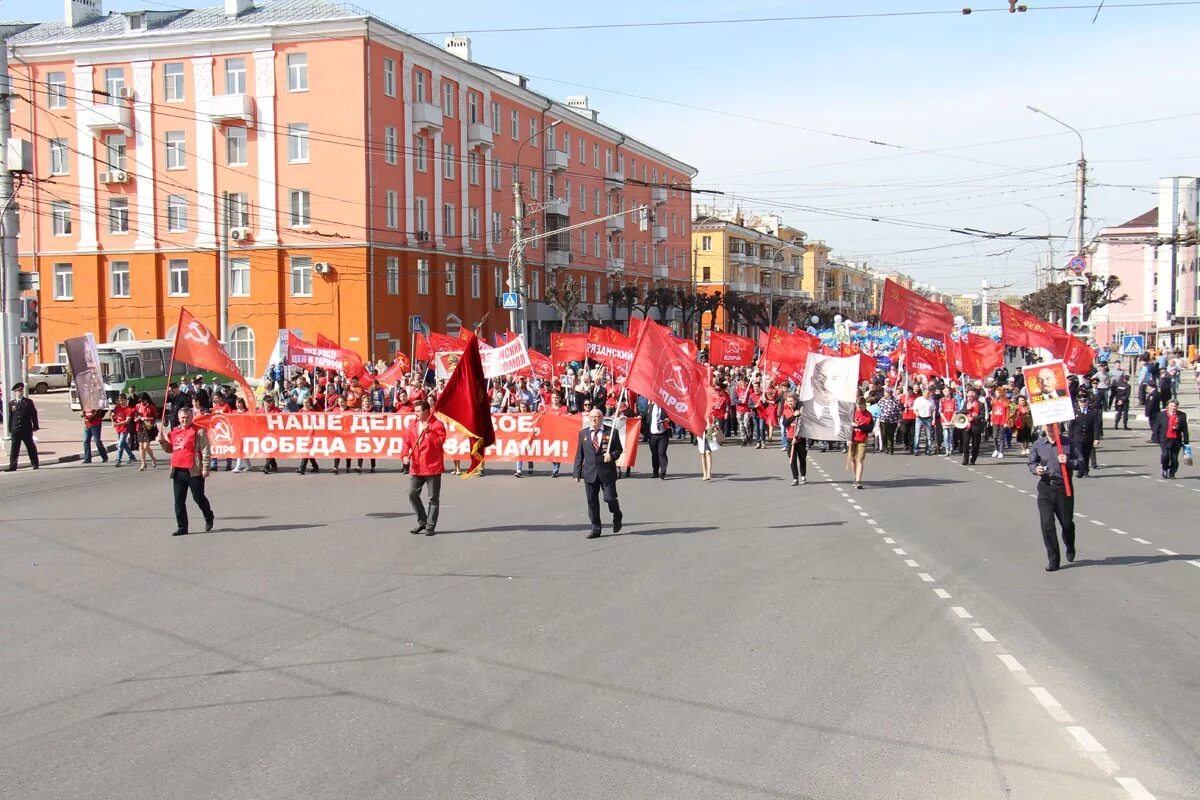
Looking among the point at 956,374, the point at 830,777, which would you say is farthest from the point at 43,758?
the point at 956,374

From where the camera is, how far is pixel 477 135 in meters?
54.0

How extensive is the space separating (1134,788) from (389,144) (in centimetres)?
4591

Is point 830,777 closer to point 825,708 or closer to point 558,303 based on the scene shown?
point 825,708

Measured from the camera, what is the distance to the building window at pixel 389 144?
1869 inches

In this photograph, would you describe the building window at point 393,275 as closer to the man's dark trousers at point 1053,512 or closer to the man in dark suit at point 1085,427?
the man in dark suit at point 1085,427

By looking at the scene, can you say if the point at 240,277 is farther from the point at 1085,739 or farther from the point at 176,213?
the point at 1085,739

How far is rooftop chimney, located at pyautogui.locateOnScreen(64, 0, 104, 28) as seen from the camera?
51125 mm

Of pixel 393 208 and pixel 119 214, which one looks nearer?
pixel 393 208

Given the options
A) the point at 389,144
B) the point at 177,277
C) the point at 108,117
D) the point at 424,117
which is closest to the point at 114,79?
the point at 108,117

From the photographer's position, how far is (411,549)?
1264 cm

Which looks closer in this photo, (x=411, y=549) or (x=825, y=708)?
(x=825, y=708)

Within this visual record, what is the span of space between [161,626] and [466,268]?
4645 centimetres

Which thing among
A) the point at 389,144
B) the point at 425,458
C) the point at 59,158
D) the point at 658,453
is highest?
the point at 389,144

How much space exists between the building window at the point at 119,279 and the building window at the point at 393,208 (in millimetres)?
11942
